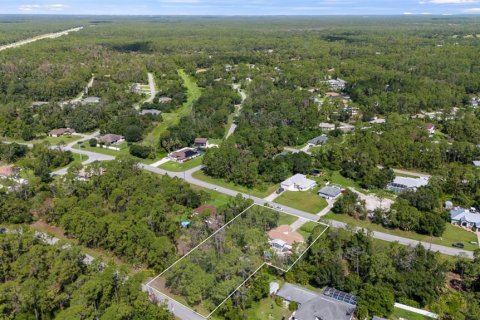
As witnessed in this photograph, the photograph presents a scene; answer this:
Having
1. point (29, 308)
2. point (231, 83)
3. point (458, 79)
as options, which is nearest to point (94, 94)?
point (231, 83)

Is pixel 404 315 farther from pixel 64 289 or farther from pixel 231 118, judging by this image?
pixel 231 118

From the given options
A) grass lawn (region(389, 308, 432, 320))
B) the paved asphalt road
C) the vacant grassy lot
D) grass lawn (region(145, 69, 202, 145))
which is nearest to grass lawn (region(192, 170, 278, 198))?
the vacant grassy lot

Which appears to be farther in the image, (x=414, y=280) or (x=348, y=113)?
(x=348, y=113)

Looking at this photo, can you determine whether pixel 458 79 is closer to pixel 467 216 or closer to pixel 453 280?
pixel 467 216

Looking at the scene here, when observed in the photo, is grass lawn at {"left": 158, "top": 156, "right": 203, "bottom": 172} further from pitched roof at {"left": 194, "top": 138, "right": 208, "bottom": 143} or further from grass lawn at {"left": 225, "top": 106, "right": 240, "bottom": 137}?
grass lawn at {"left": 225, "top": 106, "right": 240, "bottom": 137}

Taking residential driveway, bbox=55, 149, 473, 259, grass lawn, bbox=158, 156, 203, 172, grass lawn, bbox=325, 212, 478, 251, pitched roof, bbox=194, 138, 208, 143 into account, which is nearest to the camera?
residential driveway, bbox=55, 149, 473, 259

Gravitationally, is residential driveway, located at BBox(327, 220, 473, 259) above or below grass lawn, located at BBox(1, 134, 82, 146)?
above

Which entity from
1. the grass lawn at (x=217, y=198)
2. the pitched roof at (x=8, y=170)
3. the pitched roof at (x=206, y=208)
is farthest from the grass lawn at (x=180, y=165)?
the pitched roof at (x=8, y=170)
